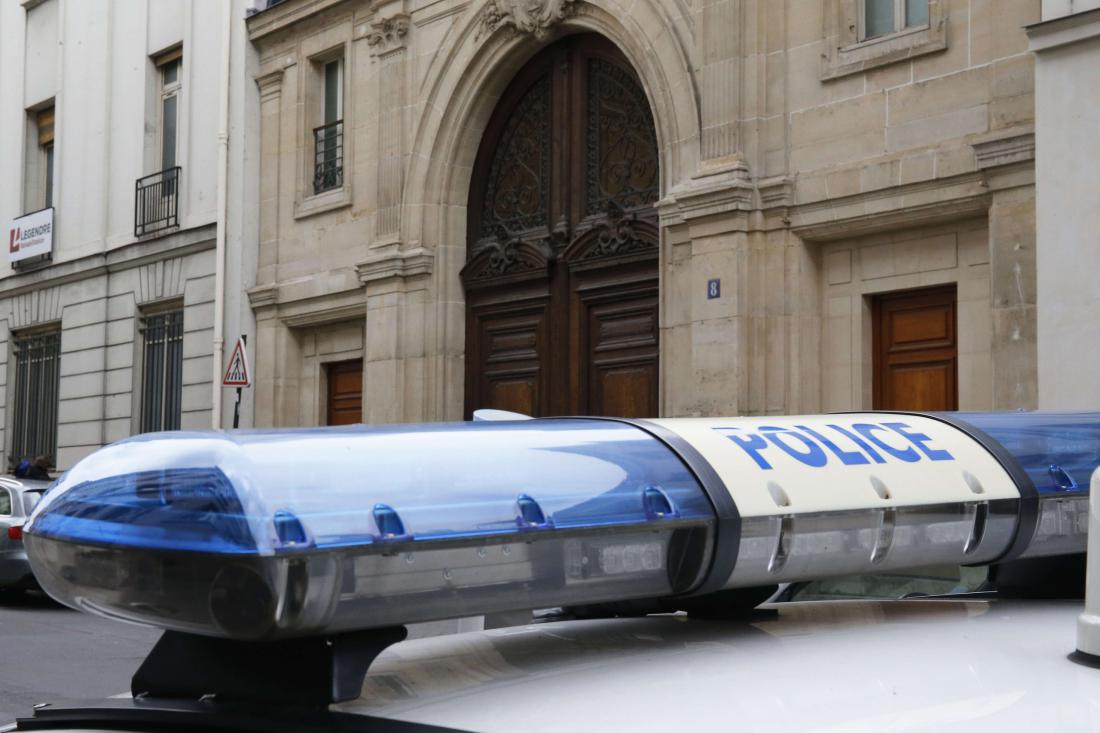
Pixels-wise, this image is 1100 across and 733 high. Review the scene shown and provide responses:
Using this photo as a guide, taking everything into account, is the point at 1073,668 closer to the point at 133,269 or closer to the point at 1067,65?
the point at 1067,65

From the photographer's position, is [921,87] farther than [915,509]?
Yes

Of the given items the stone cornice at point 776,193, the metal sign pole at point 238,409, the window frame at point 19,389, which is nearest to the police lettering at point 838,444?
the stone cornice at point 776,193

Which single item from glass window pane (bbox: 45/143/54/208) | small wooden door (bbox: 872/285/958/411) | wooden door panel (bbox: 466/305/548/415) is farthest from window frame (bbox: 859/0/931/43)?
glass window pane (bbox: 45/143/54/208)

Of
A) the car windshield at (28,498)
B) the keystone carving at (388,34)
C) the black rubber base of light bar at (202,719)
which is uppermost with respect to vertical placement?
the keystone carving at (388,34)

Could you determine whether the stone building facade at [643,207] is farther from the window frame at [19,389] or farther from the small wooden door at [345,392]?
the window frame at [19,389]

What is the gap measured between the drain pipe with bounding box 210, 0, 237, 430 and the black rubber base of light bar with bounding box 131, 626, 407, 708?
18.4 m

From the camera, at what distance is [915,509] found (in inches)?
75.5

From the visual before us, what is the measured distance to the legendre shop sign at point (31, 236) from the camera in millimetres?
25453

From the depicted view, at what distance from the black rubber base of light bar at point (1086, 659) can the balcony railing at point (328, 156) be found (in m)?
17.7

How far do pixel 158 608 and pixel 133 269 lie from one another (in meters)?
22.0

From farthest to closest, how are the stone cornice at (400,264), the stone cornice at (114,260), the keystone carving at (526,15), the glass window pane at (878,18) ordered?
1. the stone cornice at (114,260)
2. the stone cornice at (400,264)
3. the keystone carving at (526,15)
4. the glass window pane at (878,18)

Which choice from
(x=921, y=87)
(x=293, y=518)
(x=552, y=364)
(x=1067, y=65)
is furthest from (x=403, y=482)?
(x=552, y=364)

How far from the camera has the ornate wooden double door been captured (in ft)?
49.8

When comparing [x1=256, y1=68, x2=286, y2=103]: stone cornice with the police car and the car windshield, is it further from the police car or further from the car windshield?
the police car
